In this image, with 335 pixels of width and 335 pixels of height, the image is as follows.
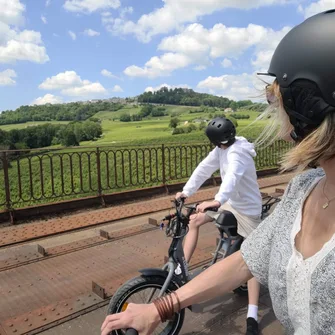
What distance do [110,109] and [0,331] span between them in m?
41.6

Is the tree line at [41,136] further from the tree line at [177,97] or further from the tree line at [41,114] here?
the tree line at [177,97]

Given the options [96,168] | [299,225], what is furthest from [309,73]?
[96,168]

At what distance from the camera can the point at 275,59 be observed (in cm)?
126

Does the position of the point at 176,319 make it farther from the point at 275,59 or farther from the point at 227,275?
the point at 275,59

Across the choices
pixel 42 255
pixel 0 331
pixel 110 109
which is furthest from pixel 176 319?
pixel 110 109

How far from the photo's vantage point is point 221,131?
3.26 meters

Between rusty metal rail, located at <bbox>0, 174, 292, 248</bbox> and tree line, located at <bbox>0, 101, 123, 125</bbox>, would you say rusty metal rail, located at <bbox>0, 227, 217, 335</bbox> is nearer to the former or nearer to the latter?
rusty metal rail, located at <bbox>0, 174, 292, 248</bbox>

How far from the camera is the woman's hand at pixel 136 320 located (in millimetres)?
1226

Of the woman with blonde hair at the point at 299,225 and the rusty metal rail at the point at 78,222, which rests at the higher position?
the woman with blonde hair at the point at 299,225

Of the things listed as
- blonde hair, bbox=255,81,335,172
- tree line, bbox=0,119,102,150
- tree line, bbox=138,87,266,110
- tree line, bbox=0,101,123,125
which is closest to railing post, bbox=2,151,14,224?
blonde hair, bbox=255,81,335,172

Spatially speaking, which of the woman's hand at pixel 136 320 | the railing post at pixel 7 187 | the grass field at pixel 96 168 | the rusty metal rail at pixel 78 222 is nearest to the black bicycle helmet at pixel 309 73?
the grass field at pixel 96 168

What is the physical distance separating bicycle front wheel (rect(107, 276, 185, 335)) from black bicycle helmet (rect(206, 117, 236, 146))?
1344 millimetres

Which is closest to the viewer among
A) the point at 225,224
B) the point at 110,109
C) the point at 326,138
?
the point at 326,138

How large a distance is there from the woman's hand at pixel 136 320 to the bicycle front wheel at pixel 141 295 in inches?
53.6
